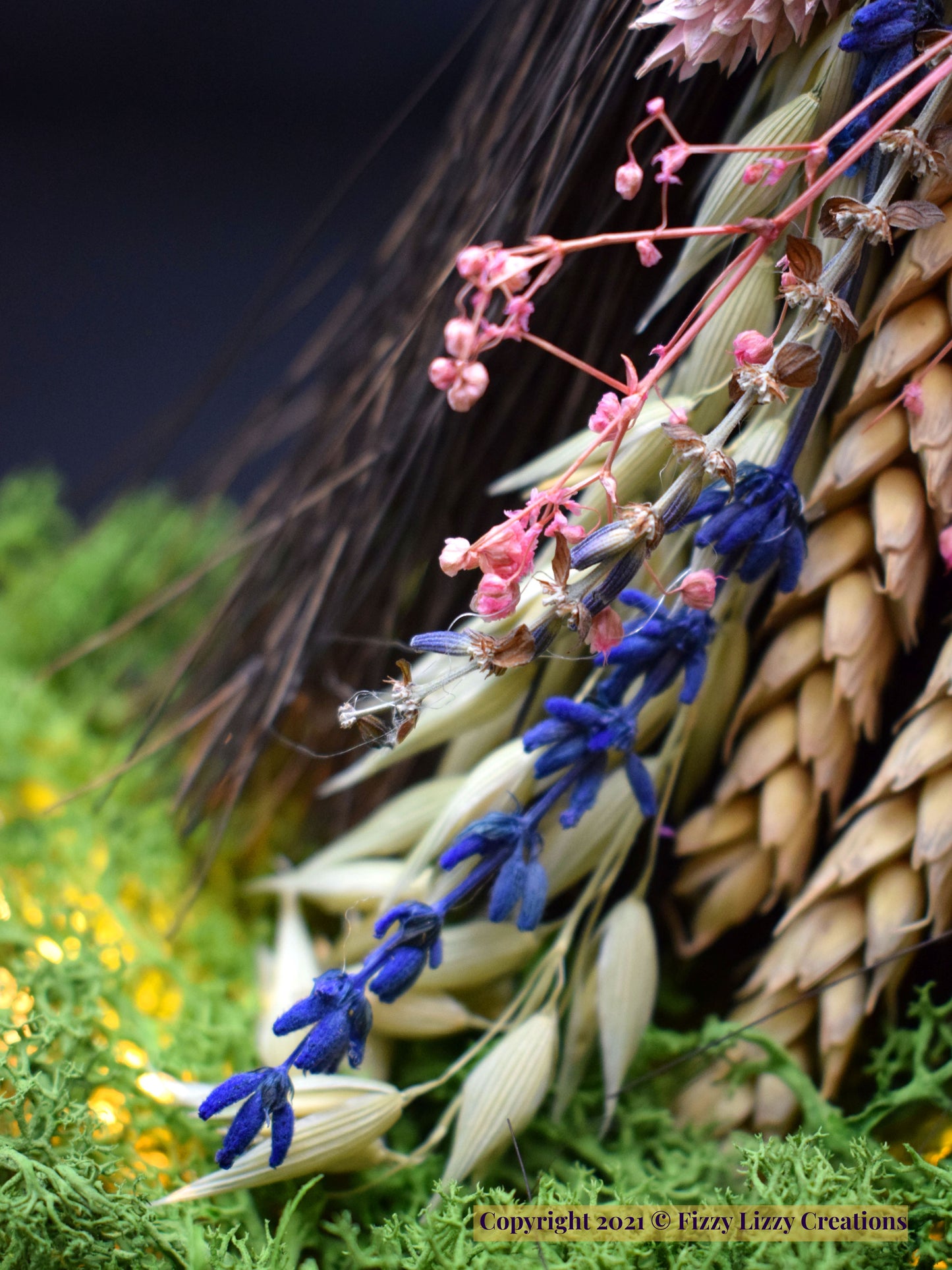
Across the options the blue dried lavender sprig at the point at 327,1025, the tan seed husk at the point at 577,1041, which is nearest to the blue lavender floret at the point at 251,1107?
the blue dried lavender sprig at the point at 327,1025

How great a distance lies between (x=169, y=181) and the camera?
992 millimetres

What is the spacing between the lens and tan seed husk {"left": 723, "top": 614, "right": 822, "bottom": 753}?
318 mm

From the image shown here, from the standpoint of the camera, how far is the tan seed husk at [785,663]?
32 cm

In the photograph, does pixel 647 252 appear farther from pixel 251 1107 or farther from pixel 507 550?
pixel 251 1107

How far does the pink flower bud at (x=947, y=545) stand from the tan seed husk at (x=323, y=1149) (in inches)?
8.4

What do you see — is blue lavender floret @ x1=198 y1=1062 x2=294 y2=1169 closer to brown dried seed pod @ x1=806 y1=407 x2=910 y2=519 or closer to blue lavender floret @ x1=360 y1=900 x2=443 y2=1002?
blue lavender floret @ x1=360 y1=900 x2=443 y2=1002

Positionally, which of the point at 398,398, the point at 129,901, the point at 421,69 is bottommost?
the point at 129,901

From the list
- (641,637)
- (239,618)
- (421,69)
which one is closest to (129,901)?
(239,618)

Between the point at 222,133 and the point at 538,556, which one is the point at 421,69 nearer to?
the point at 222,133

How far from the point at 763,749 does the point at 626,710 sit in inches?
3.0

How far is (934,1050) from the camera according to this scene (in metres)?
0.30

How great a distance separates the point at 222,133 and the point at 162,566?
0.58 metres

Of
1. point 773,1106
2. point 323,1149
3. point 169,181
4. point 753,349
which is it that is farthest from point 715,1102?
point 169,181

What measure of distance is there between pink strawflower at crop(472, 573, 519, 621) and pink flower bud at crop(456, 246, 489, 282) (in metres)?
0.06
